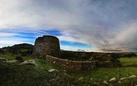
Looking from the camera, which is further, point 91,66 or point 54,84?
point 91,66

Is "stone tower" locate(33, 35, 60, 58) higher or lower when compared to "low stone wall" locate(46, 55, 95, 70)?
higher

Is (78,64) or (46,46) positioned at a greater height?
(46,46)

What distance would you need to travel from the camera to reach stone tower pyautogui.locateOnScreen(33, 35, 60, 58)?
27897 millimetres

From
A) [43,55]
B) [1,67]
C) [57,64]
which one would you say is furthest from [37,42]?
[1,67]

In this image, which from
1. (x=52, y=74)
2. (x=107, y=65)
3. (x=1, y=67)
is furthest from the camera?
(x=107, y=65)

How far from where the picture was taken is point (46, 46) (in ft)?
91.4

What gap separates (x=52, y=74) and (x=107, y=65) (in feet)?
38.5

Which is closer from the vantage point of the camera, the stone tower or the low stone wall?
the low stone wall

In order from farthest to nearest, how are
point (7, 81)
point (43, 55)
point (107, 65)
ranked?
1. point (43, 55)
2. point (107, 65)
3. point (7, 81)

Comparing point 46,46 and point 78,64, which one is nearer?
point 78,64

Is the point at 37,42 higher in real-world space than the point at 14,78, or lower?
higher

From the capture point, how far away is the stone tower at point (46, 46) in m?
27.9

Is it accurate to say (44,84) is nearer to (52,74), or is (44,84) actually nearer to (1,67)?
(52,74)

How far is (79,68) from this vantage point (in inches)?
770
